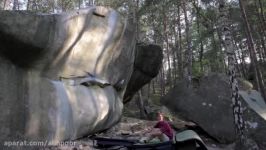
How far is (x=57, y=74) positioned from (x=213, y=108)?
756cm

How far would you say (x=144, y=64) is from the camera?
16.0 meters

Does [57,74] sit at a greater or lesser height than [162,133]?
greater

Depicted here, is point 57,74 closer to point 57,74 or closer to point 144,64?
point 57,74

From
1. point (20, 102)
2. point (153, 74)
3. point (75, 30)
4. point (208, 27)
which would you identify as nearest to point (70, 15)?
point (75, 30)

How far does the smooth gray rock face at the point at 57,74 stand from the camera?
23.6 feet

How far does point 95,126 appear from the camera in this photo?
1034cm

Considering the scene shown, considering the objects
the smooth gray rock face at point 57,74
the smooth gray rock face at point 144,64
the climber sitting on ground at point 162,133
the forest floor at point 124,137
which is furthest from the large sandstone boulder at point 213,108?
the climber sitting on ground at point 162,133

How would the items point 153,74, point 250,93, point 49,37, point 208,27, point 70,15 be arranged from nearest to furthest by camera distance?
point 49,37
point 70,15
point 250,93
point 153,74
point 208,27

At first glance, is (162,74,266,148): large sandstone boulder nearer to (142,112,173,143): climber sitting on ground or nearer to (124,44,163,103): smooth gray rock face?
(124,44,163,103): smooth gray rock face

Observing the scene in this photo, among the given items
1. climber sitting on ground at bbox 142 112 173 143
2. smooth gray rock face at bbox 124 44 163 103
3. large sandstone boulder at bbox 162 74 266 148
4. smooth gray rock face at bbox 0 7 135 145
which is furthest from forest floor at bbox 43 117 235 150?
smooth gray rock face at bbox 124 44 163 103

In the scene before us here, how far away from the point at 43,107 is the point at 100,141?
6.80ft

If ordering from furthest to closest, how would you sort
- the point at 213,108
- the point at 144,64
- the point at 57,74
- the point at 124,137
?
the point at 144,64
the point at 213,108
the point at 124,137
the point at 57,74

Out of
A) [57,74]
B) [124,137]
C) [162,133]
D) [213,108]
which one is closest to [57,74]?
[57,74]

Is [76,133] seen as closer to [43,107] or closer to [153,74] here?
[43,107]
